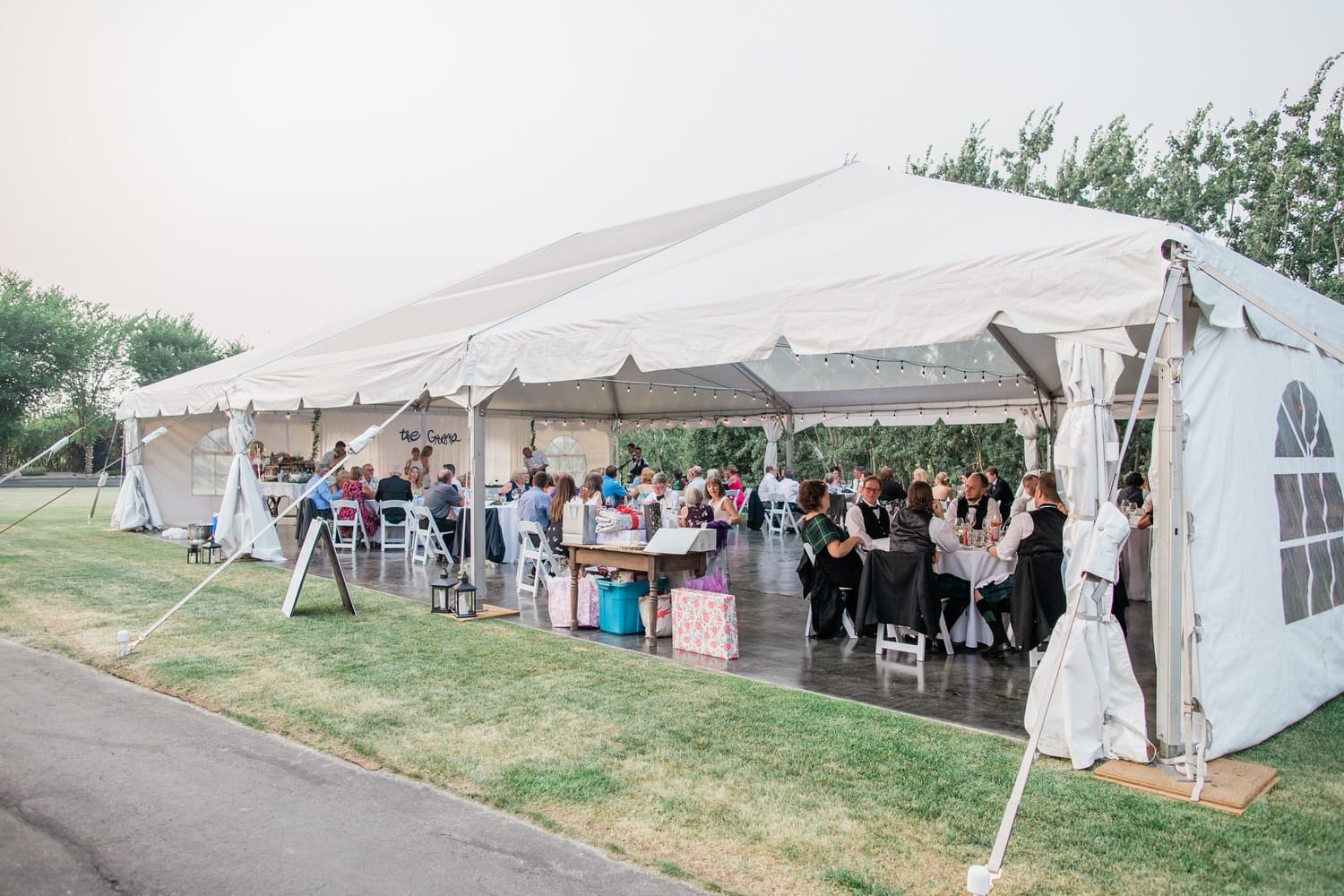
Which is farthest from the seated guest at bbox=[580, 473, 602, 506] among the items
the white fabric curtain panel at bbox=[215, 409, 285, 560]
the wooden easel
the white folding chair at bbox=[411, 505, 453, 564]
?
the white fabric curtain panel at bbox=[215, 409, 285, 560]

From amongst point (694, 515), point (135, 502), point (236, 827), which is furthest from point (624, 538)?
point (135, 502)

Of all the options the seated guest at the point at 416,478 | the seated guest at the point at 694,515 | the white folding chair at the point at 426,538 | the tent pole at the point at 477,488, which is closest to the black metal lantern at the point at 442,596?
the tent pole at the point at 477,488

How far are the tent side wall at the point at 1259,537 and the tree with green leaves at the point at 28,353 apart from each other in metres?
39.0

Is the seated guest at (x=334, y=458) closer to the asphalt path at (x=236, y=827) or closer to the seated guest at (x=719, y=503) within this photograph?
the seated guest at (x=719, y=503)

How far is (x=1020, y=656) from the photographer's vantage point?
19.4 feet

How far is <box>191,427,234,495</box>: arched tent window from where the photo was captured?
15.8m

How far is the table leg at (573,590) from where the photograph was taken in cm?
667

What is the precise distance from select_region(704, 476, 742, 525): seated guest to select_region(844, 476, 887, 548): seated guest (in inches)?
95.8

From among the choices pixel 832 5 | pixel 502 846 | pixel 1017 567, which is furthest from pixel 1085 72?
pixel 502 846

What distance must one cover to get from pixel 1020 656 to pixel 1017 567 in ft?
3.16

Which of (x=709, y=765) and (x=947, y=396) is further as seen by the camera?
(x=947, y=396)

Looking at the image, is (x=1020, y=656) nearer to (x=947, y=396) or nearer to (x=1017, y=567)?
(x=1017, y=567)

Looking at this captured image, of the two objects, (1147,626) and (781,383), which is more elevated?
(781,383)

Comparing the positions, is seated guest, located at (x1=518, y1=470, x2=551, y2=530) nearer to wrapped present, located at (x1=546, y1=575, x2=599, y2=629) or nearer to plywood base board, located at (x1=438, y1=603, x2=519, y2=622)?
plywood base board, located at (x1=438, y1=603, x2=519, y2=622)
